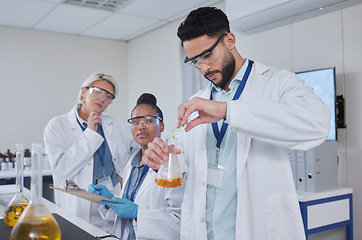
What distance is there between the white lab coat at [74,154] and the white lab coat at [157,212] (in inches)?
23.1

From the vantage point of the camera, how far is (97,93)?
2.46m

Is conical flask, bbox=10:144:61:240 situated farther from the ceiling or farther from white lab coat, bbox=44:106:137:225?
the ceiling

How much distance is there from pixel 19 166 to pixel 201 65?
720 millimetres

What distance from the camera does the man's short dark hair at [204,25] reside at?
4.30ft

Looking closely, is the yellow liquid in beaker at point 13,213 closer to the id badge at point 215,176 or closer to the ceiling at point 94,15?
the id badge at point 215,176

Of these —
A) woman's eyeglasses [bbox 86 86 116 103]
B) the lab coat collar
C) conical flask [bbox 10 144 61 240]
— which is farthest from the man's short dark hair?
woman's eyeglasses [bbox 86 86 116 103]

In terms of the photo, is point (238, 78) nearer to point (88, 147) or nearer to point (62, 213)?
point (62, 213)

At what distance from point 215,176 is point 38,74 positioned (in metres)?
4.58

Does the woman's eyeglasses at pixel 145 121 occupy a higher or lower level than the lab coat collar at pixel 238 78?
lower

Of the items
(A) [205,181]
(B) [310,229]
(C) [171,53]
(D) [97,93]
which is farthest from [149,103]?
(C) [171,53]

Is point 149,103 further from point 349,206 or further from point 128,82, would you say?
point 128,82

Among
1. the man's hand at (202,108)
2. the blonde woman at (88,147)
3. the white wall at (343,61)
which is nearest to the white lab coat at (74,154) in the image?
the blonde woman at (88,147)

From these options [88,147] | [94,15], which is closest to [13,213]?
[88,147]

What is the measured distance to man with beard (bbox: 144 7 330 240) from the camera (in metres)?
1.30
